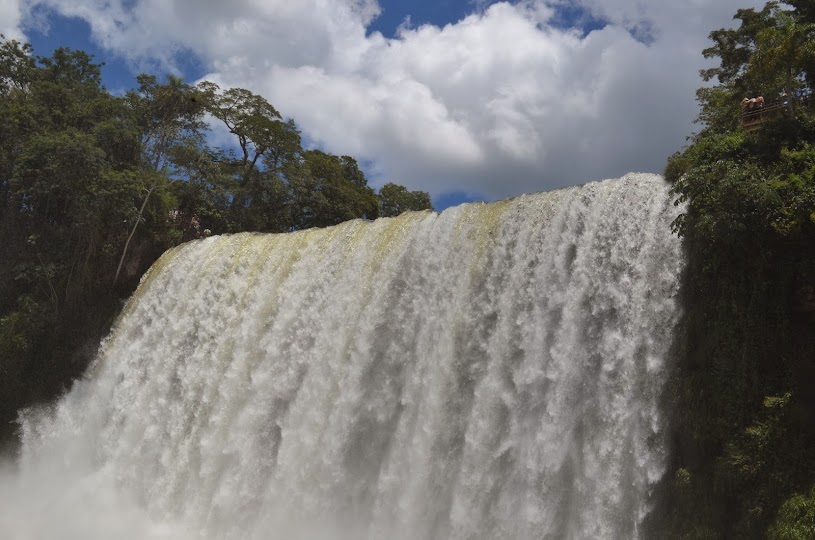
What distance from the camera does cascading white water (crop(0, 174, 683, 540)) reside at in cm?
855

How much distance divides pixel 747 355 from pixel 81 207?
17518mm

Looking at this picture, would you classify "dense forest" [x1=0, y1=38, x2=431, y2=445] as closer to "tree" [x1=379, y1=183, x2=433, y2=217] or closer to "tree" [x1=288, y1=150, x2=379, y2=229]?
"tree" [x1=288, y1=150, x2=379, y2=229]

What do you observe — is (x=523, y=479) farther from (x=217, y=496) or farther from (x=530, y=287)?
(x=217, y=496)

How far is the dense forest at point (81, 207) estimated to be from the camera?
59.2ft

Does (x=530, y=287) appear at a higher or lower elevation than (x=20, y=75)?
lower

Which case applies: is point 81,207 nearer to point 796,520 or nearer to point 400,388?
point 400,388

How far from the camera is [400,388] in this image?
10.8 meters

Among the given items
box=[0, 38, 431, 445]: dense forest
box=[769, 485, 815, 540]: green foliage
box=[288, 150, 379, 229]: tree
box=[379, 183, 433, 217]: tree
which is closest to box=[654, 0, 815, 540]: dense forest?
box=[769, 485, 815, 540]: green foliage

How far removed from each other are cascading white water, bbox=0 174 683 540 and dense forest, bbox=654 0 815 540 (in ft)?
1.11

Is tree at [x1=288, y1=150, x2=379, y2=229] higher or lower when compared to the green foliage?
higher

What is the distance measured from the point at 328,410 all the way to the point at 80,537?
5.90m

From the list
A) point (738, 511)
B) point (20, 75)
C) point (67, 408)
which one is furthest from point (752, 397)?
point (20, 75)

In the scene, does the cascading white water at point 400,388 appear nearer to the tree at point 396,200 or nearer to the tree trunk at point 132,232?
the tree trunk at point 132,232

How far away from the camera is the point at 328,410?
1134 centimetres
